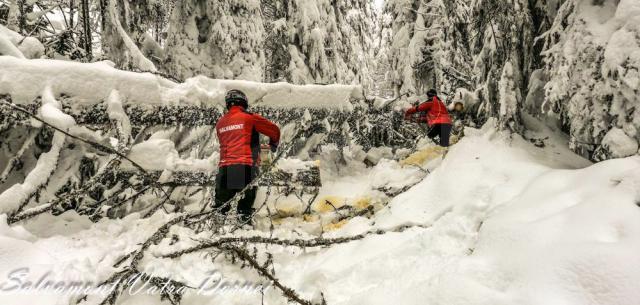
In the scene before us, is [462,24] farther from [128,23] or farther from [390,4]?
[128,23]

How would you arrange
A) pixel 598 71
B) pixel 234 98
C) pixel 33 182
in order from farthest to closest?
pixel 234 98, pixel 33 182, pixel 598 71

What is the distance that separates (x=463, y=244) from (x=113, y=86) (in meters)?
3.90

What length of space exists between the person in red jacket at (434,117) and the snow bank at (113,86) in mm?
2607

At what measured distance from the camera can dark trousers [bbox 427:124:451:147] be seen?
6.15 m

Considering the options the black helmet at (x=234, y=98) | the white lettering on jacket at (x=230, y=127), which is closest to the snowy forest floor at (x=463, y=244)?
the white lettering on jacket at (x=230, y=127)

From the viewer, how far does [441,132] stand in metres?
6.35

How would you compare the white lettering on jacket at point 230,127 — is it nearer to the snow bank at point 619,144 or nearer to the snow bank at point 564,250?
the snow bank at point 564,250

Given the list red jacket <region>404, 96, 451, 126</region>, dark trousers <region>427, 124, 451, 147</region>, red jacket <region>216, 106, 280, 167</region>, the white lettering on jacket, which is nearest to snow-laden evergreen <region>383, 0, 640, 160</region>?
dark trousers <region>427, 124, 451, 147</region>

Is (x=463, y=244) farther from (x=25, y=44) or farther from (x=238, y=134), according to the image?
(x=25, y=44)

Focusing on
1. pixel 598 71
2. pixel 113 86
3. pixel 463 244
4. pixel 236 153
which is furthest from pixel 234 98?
pixel 598 71

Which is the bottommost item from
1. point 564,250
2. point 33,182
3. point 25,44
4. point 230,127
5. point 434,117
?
point 33,182

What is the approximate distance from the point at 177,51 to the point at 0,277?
8186 millimetres

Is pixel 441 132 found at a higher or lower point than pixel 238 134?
lower

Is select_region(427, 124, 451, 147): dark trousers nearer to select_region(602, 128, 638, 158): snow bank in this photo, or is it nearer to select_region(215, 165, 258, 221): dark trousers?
select_region(602, 128, 638, 158): snow bank
